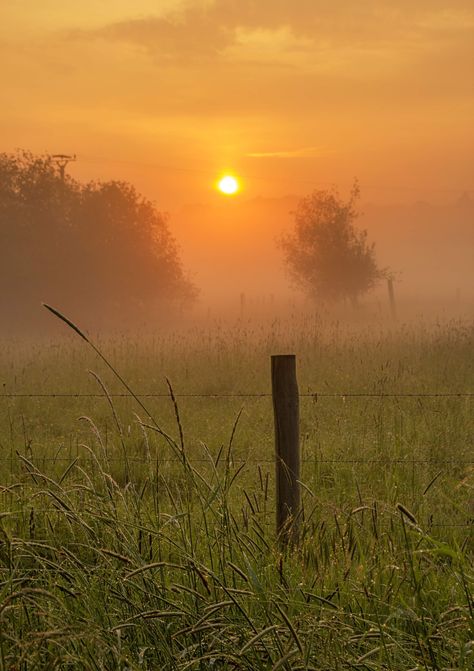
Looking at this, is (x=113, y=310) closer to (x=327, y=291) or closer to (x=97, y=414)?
(x=327, y=291)

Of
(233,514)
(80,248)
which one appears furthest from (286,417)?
(80,248)

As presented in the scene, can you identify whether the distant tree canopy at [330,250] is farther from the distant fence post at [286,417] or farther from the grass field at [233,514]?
the distant fence post at [286,417]

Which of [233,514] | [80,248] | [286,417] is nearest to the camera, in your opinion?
[286,417]

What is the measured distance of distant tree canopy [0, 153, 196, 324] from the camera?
50.3 m

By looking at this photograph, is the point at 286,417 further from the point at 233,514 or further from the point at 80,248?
the point at 80,248

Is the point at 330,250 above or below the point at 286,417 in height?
above

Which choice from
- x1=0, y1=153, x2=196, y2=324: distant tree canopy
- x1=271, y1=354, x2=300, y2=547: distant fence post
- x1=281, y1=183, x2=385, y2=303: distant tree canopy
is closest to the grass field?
x1=271, y1=354, x2=300, y2=547: distant fence post

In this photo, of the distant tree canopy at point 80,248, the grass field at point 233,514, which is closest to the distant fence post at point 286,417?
the grass field at point 233,514

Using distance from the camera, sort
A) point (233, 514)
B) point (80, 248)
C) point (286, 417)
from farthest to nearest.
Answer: point (80, 248)
point (233, 514)
point (286, 417)

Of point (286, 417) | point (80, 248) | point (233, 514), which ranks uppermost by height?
point (80, 248)

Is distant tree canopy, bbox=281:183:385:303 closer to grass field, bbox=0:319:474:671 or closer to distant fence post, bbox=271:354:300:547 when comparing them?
grass field, bbox=0:319:474:671

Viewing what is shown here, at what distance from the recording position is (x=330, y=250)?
5709cm

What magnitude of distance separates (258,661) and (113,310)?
49.9 metres

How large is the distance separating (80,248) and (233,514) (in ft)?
152
